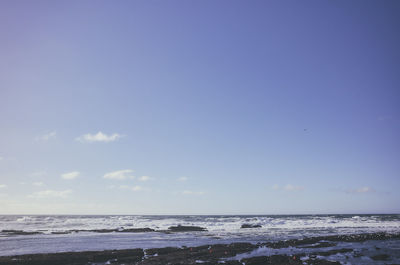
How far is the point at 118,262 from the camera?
22656 mm

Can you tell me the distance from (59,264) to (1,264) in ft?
13.4

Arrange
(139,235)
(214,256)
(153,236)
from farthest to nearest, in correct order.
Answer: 1. (139,235)
2. (153,236)
3. (214,256)

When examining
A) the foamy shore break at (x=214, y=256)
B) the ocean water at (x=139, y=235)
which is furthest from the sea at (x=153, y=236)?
the foamy shore break at (x=214, y=256)

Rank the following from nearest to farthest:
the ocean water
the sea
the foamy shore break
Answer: the foamy shore break, the sea, the ocean water

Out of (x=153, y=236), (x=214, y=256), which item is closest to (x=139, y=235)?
(x=153, y=236)

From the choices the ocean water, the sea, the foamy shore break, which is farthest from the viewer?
the ocean water

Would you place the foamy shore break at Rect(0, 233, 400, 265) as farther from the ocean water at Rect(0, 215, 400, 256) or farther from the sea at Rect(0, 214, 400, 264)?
the ocean water at Rect(0, 215, 400, 256)

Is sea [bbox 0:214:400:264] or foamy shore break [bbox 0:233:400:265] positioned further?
sea [bbox 0:214:400:264]

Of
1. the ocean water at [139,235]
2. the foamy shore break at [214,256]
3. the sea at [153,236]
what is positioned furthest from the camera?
the ocean water at [139,235]

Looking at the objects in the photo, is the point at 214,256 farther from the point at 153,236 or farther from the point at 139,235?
the point at 139,235

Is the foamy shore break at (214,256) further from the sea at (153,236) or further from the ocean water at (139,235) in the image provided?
the ocean water at (139,235)

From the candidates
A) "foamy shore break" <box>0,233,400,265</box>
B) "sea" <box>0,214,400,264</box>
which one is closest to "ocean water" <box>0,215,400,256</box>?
"sea" <box>0,214,400,264</box>

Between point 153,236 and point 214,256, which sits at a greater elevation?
point 214,256

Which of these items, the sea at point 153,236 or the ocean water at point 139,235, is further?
the ocean water at point 139,235
